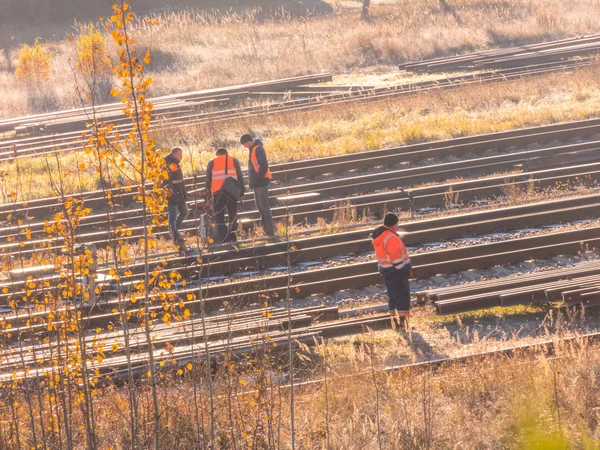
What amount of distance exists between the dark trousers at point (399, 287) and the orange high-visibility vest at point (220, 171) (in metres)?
4.18

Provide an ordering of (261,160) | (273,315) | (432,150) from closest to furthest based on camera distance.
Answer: (273,315), (261,160), (432,150)

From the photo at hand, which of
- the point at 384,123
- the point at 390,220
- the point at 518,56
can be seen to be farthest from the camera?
the point at 518,56

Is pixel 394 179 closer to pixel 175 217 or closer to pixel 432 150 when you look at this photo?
pixel 432 150

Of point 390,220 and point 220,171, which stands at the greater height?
point 220,171

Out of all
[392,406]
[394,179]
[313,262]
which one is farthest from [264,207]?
[392,406]

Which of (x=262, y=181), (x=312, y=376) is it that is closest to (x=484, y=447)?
(x=312, y=376)

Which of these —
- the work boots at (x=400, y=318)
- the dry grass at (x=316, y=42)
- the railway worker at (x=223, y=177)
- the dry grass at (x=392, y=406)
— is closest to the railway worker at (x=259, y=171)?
the railway worker at (x=223, y=177)

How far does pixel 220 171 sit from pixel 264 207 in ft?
3.66

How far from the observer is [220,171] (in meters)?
13.5

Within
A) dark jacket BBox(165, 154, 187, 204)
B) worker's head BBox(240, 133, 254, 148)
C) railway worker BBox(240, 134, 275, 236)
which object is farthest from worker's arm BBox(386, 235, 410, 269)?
dark jacket BBox(165, 154, 187, 204)

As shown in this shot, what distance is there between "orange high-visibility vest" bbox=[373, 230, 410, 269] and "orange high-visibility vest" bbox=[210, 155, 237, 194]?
3.97 metres

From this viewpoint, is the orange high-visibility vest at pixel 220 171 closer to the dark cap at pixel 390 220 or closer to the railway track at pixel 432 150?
the dark cap at pixel 390 220

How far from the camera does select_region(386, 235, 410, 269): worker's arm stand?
10211 mm

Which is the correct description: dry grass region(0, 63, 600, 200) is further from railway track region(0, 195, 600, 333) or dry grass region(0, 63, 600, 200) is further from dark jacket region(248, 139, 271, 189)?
railway track region(0, 195, 600, 333)
